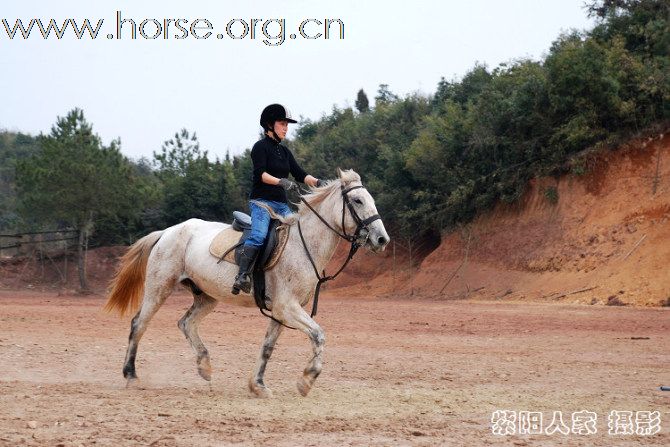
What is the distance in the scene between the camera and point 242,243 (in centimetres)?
990

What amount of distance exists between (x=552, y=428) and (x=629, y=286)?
20.4 meters

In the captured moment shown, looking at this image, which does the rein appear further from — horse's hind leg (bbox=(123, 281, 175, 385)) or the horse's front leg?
horse's hind leg (bbox=(123, 281, 175, 385))

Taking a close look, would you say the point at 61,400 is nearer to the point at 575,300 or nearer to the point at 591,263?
the point at 575,300

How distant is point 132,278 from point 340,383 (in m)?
3.39

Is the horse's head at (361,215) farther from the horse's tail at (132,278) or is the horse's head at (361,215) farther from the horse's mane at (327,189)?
the horse's tail at (132,278)

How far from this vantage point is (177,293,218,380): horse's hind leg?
33.7 feet

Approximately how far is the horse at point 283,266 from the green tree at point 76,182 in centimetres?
2815

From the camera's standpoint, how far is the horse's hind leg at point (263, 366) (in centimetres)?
936

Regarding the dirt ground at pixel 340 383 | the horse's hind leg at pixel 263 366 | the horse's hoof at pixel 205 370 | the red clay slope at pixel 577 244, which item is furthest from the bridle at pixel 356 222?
the red clay slope at pixel 577 244

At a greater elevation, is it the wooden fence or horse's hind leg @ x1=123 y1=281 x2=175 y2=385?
horse's hind leg @ x1=123 y1=281 x2=175 y2=385

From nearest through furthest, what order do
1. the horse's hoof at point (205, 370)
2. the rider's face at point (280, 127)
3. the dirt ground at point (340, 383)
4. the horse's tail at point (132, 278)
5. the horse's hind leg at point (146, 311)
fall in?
the dirt ground at point (340, 383), the rider's face at point (280, 127), the horse's hoof at point (205, 370), the horse's hind leg at point (146, 311), the horse's tail at point (132, 278)

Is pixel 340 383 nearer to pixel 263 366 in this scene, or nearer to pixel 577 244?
pixel 263 366

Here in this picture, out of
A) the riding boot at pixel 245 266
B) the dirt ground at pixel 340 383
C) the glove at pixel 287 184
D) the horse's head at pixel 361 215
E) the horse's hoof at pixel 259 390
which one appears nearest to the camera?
the dirt ground at pixel 340 383


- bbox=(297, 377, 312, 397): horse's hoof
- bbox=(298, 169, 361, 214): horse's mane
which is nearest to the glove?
bbox=(298, 169, 361, 214): horse's mane
